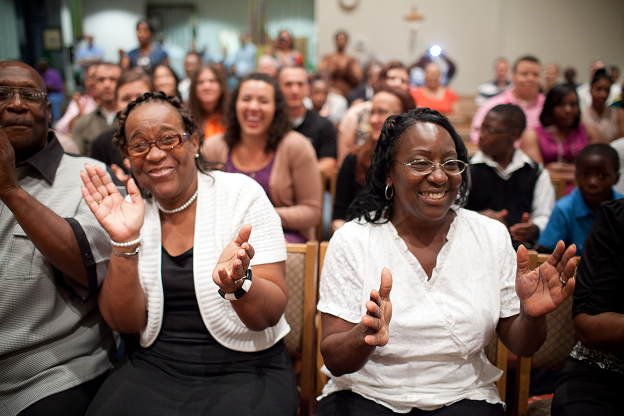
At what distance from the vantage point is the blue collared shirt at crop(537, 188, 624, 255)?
7.10 feet

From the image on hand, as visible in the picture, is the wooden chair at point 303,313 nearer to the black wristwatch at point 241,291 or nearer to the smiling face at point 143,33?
the black wristwatch at point 241,291

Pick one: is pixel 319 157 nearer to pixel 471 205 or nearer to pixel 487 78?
pixel 471 205

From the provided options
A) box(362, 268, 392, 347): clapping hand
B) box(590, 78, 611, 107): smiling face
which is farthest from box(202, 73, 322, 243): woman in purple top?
box(590, 78, 611, 107): smiling face

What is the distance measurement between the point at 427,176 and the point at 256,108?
5.17 ft

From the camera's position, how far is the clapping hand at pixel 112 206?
1.47 metres

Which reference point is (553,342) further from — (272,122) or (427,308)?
(272,122)

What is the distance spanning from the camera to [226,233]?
64.1 inches

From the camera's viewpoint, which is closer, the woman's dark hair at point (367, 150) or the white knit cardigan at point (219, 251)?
the white knit cardigan at point (219, 251)

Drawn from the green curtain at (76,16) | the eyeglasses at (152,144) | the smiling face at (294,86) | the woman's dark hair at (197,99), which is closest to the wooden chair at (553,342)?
the eyeglasses at (152,144)

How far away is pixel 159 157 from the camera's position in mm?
1594

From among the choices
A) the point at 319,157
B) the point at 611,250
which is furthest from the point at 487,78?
the point at 611,250

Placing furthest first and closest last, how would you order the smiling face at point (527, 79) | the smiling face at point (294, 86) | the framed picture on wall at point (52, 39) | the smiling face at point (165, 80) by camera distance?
the framed picture on wall at point (52, 39) < the smiling face at point (527, 79) < the smiling face at point (165, 80) < the smiling face at point (294, 86)

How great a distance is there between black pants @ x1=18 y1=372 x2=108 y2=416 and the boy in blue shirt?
2.08 meters

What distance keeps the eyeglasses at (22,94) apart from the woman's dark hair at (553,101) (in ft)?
11.2
